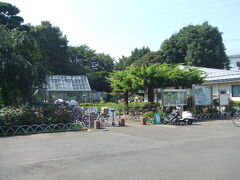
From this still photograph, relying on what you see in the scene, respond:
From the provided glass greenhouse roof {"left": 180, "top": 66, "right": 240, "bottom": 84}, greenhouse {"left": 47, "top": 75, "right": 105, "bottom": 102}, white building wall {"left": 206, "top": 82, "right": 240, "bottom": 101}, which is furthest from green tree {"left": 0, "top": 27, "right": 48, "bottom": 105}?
greenhouse {"left": 47, "top": 75, "right": 105, "bottom": 102}

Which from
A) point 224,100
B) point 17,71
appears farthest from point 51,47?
point 224,100

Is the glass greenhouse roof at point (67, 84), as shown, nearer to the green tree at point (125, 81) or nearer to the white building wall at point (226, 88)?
the green tree at point (125, 81)

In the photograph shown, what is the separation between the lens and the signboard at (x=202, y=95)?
21062mm

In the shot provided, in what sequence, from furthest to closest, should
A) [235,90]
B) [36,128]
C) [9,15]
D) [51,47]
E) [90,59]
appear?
1. [90,59]
2. [51,47]
3. [9,15]
4. [235,90]
5. [36,128]

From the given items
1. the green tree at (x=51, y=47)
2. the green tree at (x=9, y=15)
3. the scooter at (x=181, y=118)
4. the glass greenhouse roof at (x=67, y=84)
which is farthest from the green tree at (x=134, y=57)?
the scooter at (x=181, y=118)

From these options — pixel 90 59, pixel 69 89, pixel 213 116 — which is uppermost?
pixel 90 59

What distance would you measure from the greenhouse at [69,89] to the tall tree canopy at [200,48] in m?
14.6

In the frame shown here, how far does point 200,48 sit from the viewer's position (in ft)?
146

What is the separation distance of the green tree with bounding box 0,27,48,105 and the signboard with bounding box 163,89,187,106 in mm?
8596

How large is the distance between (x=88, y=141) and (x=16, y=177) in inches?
204

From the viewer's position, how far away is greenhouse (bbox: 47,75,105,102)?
1697 inches

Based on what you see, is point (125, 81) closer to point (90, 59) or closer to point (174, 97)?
point (174, 97)

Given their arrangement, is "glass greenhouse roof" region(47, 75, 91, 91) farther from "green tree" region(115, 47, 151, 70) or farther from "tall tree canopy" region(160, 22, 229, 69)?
"tall tree canopy" region(160, 22, 229, 69)

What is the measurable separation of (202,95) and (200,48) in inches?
979
